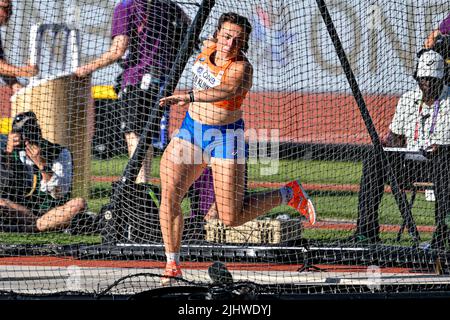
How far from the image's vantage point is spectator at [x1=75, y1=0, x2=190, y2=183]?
805 cm

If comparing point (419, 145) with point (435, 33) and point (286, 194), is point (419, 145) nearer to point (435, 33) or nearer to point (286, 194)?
point (435, 33)

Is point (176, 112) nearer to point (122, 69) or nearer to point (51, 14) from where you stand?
point (122, 69)

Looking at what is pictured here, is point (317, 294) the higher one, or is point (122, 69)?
point (122, 69)

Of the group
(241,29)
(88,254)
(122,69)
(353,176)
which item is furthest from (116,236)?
(353,176)

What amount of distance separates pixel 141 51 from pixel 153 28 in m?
0.24

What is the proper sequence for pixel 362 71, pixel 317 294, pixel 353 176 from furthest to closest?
pixel 353 176, pixel 362 71, pixel 317 294

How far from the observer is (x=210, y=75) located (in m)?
6.92

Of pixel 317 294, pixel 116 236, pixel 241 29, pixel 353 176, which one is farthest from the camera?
pixel 353 176

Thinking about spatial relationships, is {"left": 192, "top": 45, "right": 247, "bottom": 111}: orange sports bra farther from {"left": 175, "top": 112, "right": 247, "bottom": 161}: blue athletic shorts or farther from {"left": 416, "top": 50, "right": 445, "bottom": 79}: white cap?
{"left": 416, "top": 50, "right": 445, "bottom": 79}: white cap

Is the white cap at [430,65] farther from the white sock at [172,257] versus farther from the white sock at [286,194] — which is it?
the white sock at [172,257]

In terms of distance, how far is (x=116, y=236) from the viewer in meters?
7.93

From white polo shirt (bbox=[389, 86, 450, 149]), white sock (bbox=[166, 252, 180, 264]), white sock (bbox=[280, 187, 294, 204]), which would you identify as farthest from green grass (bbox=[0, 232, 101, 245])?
white polo shirt (bbox=[389, 86, 450, 149])

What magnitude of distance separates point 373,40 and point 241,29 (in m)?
1.08

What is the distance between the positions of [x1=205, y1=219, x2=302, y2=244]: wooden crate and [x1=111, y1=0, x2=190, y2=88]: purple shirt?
1361 mm
